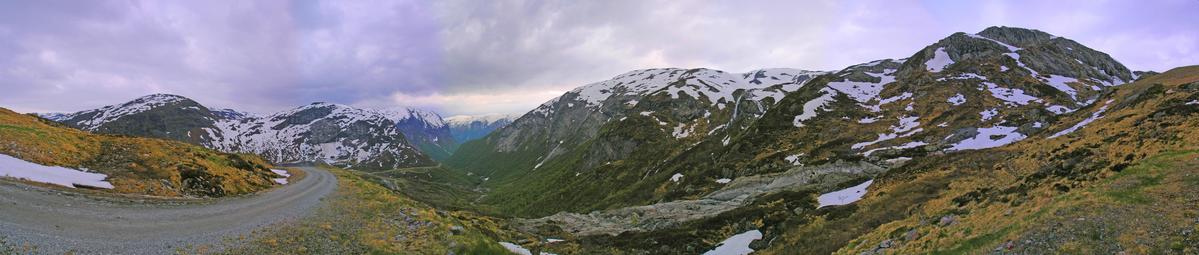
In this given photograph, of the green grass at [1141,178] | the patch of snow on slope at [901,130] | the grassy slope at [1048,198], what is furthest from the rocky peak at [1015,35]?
the green grass at [1141,178]

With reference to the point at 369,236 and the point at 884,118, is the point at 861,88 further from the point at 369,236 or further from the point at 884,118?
the point at 369,236

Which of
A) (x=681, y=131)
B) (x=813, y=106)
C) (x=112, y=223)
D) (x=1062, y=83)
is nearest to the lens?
(x=112, y=223)

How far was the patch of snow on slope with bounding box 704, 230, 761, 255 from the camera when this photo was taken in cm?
2723

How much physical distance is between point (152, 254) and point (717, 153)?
84517mm

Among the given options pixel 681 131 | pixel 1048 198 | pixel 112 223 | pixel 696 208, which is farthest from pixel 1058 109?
pixel 681 131

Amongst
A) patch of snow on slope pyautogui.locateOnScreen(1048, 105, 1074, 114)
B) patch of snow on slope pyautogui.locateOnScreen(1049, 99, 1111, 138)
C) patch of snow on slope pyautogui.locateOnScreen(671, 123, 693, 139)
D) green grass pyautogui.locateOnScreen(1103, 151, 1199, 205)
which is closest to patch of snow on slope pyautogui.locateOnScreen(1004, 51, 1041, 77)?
patch of snow on slope pyautogui.locateOnScreen(1048, 105, 1074, 114)

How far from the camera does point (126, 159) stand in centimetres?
3177

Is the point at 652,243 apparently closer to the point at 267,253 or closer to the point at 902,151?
the point at 267,253

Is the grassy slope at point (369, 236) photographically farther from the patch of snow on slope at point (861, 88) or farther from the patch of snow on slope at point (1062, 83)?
the patch of snow on slope at point (1062, 83)

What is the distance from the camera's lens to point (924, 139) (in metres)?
58.2

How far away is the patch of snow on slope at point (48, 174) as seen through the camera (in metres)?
23.8

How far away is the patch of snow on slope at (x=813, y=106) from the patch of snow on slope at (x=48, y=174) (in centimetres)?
8714

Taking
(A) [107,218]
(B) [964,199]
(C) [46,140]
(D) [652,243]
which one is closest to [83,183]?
(C) [46,140]

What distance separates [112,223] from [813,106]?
96.9 m
